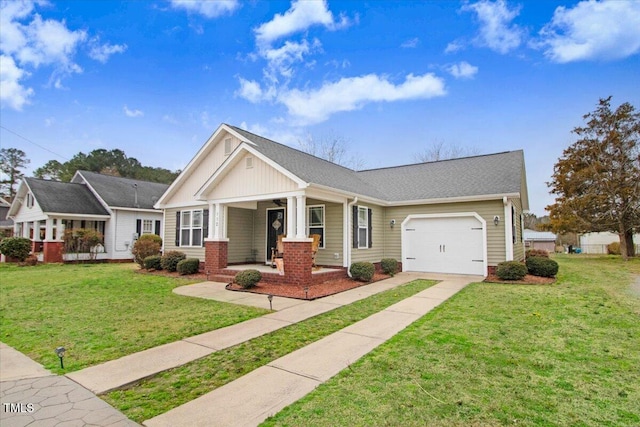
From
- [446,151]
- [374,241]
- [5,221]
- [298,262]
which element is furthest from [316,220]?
[5,221]

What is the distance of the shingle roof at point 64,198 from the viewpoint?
19.5 meters

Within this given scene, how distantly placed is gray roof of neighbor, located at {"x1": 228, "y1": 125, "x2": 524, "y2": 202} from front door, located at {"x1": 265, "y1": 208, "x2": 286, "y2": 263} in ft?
8.18

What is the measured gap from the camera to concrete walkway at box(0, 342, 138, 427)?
3.03 m

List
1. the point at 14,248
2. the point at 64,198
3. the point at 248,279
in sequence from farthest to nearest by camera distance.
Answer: the point at 64,198
the point at 14,248
the point at 248,279

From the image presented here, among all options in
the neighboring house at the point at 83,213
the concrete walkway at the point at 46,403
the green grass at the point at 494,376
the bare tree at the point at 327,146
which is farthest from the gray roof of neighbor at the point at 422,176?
the bare tree at the point at 327,146

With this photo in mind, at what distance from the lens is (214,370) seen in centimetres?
414

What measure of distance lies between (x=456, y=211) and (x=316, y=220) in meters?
5.39

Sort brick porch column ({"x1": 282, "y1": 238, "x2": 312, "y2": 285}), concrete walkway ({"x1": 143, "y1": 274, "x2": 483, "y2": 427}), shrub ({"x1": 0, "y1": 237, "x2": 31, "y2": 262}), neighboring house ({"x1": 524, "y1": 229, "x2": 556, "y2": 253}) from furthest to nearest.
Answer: neighboring house ({"x1": 524, "y1": 229, "x2": 556, "y2": 253}) → shrub ({"x1": 0, "y1": 237, "x2": 31, "y2": 262}) → brick porch column ({"x1": 282, "y1": 238, "x2": 312, "y2": 285}) → concrete walkway ({"x1": 143, "y1": 274, "x2": 483, "y2": 427})

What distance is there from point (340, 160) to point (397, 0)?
1788 centimetres

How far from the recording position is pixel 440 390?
11.2 feet

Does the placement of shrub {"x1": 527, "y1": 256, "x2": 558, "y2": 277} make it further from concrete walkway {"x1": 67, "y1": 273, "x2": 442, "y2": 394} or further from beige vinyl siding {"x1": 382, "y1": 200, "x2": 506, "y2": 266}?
concrete walkway {"x1": 67, "y1": 273, "x2": 442, "y2": 394}

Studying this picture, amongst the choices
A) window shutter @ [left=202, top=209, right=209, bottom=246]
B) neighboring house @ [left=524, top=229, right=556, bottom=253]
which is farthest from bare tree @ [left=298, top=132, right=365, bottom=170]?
neighboring house @ [left=524, top=229, right=556, bottom=253]

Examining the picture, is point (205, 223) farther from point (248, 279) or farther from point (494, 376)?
point (494, 376)

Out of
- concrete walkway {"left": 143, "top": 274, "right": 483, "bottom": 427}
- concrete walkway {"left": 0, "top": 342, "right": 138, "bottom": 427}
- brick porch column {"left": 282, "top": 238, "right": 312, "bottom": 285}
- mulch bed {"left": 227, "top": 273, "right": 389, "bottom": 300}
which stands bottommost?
concrete walkway {"left": 0, "top": 342, "right": 138, "bottom": 427}
